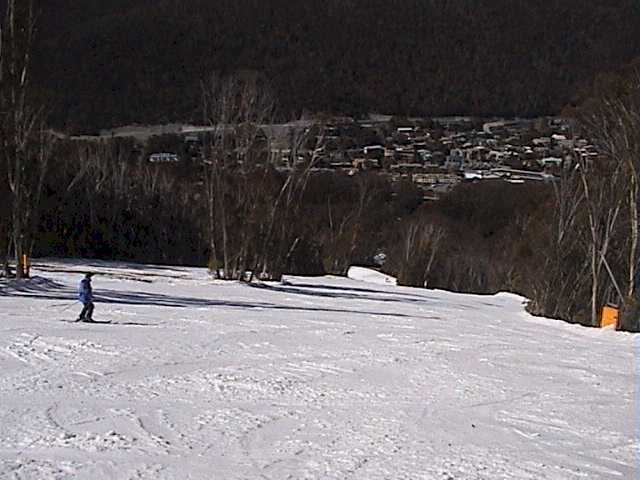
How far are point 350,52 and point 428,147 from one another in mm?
26890

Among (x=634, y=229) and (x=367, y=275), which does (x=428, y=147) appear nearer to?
(x=367, y=275)

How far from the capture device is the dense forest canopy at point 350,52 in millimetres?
102562

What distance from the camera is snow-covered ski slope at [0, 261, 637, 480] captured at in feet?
29.9

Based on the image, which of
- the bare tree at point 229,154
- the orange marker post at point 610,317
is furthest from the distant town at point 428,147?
the orange marker post at point 610,317

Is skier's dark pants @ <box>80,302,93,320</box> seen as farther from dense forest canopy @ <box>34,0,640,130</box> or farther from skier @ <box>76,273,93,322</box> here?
dense forest canopy @ <box>34,0,640,130</box>

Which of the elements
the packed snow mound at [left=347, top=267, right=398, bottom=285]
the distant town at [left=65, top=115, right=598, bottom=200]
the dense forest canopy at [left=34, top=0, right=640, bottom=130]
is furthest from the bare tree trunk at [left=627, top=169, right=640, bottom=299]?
the dense forest canopy at [left=34, top=0, right=640, bottom=130]

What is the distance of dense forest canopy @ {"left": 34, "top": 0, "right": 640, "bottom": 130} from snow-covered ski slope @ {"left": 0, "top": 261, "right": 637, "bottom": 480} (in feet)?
252

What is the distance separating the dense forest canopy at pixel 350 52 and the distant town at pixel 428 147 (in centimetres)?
451

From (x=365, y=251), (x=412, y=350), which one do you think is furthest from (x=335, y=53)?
(x=412, y=350)

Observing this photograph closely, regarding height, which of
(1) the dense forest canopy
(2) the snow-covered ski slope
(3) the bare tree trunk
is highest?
(1) the dense forest canopy

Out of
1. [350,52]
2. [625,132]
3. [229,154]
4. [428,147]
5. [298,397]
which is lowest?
[298,397]

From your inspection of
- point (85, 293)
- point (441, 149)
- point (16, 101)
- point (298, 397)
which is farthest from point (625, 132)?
point (441, 149)

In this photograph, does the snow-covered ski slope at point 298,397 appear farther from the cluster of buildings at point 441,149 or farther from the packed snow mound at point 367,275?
the cluster of buildings at point 441,149

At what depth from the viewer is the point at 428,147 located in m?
111
